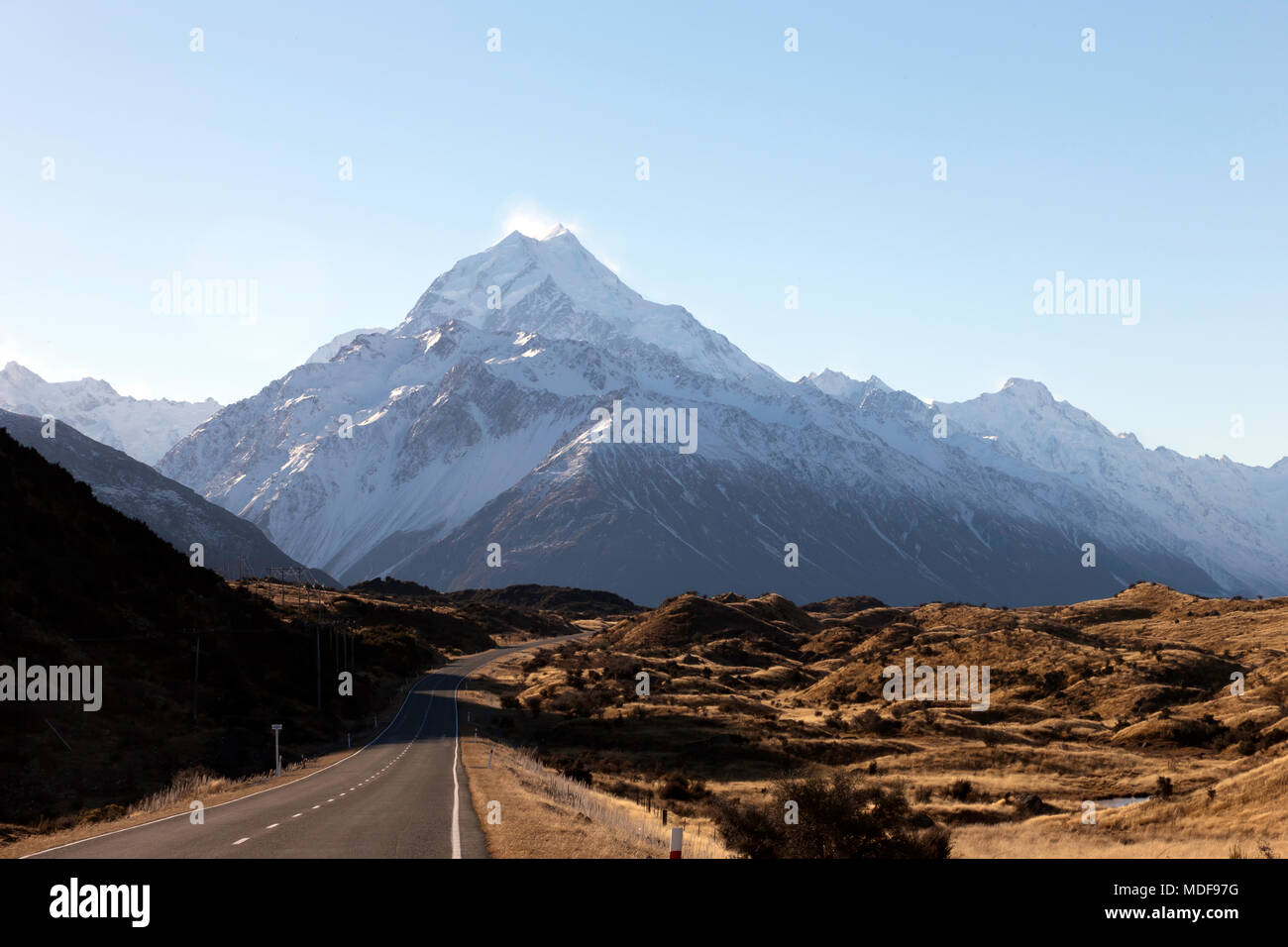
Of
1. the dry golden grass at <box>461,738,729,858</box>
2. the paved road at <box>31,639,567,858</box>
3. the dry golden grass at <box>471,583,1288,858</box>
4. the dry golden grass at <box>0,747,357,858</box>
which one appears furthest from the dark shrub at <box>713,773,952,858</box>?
the dry golden grass at <box>0,747,357,858</box>

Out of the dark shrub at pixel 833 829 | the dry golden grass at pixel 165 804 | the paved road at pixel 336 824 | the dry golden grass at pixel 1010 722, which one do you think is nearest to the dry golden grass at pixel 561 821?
the paved road at pixel 336 824

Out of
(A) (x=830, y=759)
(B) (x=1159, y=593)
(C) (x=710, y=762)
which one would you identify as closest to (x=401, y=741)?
(C) (x=710, y=762)

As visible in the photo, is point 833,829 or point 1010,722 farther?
point 1010,722

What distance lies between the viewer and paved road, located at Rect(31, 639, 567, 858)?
18.9 meters

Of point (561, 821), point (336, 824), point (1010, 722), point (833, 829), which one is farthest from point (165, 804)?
point (1010, 722)

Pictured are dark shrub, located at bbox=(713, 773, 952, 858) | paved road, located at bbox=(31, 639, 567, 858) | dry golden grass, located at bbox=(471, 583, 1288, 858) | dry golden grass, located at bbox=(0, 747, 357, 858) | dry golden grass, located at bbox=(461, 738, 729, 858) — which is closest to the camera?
paved road, located at bbox=(31, 639, 567, 858)

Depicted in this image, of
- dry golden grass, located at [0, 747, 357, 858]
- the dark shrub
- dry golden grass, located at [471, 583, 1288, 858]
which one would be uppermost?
the dark shrub

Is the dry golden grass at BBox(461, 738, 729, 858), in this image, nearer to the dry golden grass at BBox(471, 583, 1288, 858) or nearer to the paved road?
the paved road

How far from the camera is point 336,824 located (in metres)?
23.2

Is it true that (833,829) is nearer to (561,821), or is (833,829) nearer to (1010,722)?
(561,821)

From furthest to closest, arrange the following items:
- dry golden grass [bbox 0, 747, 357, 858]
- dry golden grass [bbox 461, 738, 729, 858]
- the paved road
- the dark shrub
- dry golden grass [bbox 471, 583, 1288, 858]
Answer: dry golden grass [bbox 471, 583, 1288, 858] < dry golden grass [bbox 0, 747, 357, 858] < the dark shrub < dry golden grass [bbox 461, 738, 729, 858] < the paved road

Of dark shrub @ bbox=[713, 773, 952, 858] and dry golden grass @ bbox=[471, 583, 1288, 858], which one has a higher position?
dark shrub @ bbox=[713, 773, 952, 858]

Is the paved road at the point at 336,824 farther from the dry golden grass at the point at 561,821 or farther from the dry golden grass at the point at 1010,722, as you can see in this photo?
the dry golden grass at the point at 1010,722
